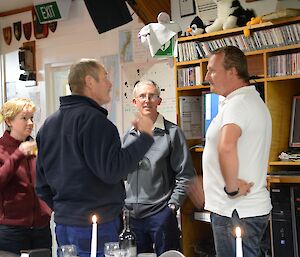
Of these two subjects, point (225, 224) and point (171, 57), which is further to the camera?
point (171, 57)

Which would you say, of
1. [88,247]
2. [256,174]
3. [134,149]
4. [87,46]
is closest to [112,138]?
[134,149]

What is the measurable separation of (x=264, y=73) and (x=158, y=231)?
1210mm

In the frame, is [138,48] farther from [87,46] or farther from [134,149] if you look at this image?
[134,149]

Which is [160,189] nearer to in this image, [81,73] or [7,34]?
[81,73]

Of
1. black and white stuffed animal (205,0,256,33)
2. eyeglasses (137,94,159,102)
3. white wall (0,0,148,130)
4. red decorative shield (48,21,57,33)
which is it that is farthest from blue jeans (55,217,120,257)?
red decorative shield (48,21,57,33)

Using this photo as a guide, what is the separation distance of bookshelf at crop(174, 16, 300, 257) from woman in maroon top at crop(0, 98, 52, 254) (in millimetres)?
1094

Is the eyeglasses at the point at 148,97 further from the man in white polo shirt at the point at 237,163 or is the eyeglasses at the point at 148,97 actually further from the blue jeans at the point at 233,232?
the blue jeans at the point at 233,232

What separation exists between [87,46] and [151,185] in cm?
203

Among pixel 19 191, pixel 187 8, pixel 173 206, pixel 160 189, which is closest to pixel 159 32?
pixel 187 8

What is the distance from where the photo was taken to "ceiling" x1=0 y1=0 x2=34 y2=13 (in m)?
5.35

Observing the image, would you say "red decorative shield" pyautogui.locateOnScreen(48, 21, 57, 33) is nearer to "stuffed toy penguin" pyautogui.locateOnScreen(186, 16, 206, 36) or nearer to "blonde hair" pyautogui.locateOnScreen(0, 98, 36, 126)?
"stuffed toy penguin" pyautogui.locateOnScreen(186, 16, 206, 36)

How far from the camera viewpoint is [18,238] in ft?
10.3

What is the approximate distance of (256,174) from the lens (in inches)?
101

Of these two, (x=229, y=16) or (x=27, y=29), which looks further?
(x=27, y=29)
